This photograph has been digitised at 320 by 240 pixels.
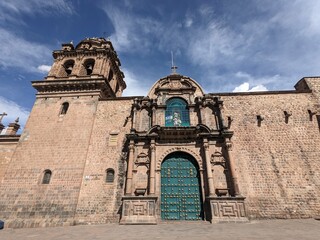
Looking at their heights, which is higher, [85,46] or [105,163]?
[85,46]

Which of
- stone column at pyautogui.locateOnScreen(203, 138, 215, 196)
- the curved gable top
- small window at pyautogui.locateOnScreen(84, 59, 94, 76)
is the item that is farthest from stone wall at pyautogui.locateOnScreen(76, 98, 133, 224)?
stone column at pyautogui.locateOnScreen(203, 138, 215, 196)

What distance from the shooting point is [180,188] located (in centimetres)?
1081

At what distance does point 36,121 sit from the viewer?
44.6ft

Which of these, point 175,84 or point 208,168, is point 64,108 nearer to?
point 175,84

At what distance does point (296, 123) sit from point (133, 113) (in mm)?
10821

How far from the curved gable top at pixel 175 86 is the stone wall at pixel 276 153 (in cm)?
220

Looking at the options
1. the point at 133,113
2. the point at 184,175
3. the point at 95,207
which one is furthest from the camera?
the point at 133,113

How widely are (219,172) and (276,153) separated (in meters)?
3.74

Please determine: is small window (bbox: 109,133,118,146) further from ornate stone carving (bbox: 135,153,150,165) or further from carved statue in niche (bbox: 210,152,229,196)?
carved statue in niche (bbox: 210,152,229,196)

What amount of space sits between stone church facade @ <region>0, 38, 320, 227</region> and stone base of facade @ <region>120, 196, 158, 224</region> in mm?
48

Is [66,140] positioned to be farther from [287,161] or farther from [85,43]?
[287,161]

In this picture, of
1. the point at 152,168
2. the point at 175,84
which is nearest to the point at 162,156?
the point at 152,168

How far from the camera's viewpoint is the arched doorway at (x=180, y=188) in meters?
10.2

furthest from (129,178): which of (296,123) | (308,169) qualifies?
(296,123)
